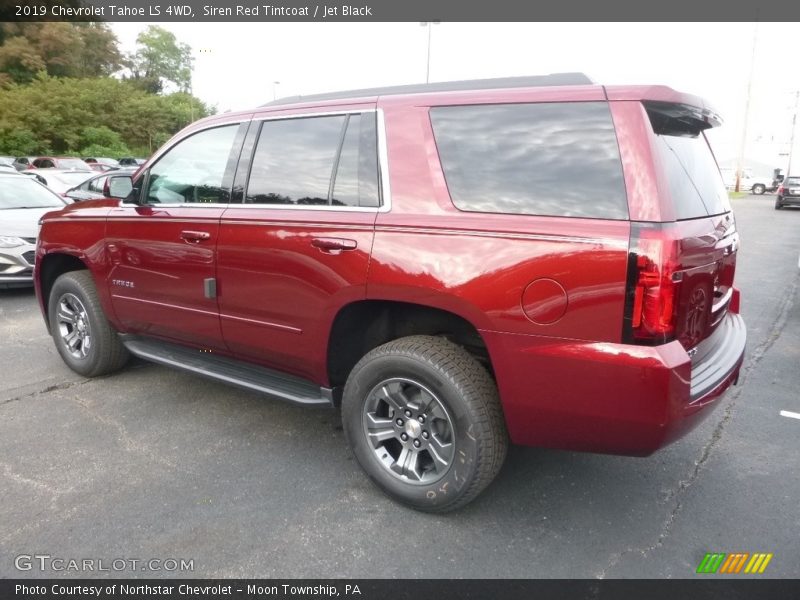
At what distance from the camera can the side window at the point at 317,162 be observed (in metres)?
3.05

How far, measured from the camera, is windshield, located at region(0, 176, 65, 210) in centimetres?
823

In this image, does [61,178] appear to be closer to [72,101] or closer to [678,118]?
[678,118]

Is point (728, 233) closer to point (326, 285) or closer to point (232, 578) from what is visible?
point (326, 285)

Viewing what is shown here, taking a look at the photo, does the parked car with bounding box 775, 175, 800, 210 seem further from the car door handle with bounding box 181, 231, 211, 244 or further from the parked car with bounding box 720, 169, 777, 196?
the car door handle with bounding box 181, 231, 211, 244

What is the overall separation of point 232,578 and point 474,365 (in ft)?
4.39

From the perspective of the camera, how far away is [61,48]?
149 feet

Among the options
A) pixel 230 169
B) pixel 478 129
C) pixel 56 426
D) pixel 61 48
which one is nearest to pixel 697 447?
pixel 478 129

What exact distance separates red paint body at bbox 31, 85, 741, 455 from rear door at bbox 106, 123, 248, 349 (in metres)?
0.03

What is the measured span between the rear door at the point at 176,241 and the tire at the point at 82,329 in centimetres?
33

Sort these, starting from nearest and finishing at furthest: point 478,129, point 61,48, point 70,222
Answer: point 478,129, point 70,222, point 61,48

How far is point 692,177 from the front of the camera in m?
2.75

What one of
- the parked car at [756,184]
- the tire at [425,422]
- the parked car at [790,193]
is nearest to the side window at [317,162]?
the tire at [425,422]
